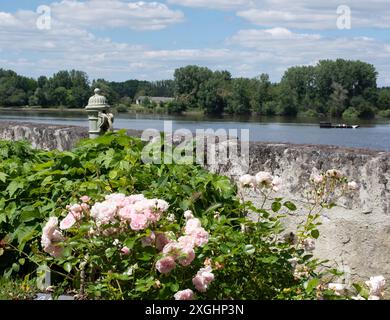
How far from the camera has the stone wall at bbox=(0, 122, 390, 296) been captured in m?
4.35

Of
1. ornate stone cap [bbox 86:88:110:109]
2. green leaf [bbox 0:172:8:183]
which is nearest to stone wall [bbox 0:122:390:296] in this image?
green leaf [bbox 0:172:8:183]

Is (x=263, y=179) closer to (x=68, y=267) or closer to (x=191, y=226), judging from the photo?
(x=191, y=226)

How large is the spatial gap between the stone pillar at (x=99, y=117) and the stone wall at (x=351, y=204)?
2895 millimetres

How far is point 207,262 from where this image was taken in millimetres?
3340

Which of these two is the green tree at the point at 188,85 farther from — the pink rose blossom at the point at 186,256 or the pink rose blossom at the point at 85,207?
the pink rose blossom at the point at 186,256

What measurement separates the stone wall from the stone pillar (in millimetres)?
2895

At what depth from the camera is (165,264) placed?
314 cm

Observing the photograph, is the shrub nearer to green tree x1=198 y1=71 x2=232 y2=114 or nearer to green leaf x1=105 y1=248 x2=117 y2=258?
green tree x1=198 y1=71 x2=232 y2=114

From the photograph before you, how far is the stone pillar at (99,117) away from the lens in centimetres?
752

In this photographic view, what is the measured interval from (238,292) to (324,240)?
1285 millimetres

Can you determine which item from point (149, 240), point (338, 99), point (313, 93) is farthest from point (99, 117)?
point (313, 93)

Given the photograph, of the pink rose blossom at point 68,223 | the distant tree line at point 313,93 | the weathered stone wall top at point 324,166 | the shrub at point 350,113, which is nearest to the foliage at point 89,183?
the weathered stone wall top at point 324,166
